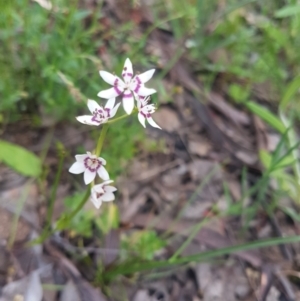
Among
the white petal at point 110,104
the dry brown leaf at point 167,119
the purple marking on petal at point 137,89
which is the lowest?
the white petal at point 110,104

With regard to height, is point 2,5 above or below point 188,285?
above

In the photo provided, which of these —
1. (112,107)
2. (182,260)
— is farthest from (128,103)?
(182,260)

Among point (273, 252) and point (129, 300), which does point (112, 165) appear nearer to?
point (129, 300)

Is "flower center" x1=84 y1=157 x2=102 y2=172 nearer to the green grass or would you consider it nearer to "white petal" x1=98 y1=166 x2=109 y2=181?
"white petal" x1=98 y1=166 x2=109 y2=181

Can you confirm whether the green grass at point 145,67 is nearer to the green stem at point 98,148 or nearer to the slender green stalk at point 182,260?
the slender green stalk at point 182,260

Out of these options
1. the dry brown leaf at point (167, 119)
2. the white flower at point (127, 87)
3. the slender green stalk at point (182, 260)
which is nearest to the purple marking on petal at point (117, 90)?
the white flower at point (127, 87)

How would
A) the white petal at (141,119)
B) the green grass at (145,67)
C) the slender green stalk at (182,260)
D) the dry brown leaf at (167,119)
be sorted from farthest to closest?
the dry brown leaf at (167,119), the green grass at (145,67), the slender green stalk at (182,260), the white petal at (141,119)

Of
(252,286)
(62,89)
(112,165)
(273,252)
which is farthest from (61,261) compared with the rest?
(273,252)
